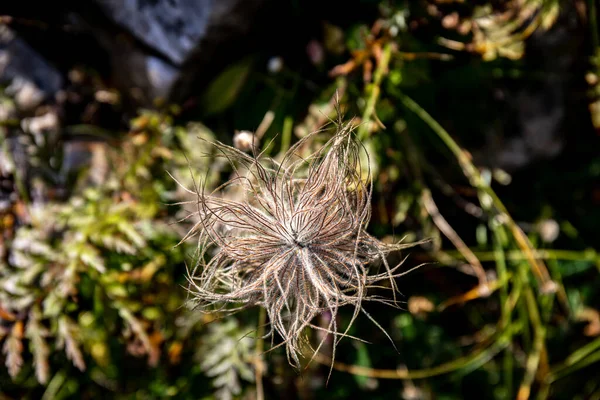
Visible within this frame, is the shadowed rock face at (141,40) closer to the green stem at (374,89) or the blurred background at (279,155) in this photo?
the blurred background at (279,155)

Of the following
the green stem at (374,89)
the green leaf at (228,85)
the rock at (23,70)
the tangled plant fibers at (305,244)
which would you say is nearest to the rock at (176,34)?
the green leaf at (228,85)

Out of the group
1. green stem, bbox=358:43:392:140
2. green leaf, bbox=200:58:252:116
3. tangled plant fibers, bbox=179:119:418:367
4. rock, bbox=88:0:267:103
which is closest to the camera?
tangled plant fibers, bbox=179:119:418:367

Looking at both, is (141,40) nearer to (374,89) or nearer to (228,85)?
(228,85)

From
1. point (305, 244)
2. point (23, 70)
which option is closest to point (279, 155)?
point (305, 244)

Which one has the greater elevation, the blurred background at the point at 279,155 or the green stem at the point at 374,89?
the green stem at the point at 374,89

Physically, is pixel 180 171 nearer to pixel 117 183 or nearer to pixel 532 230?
pixel 117 183

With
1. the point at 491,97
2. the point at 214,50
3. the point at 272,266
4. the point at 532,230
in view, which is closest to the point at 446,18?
the point at 491,97

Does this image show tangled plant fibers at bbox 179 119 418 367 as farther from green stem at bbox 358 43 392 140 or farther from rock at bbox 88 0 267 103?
rock at bbox 88 0 267 103

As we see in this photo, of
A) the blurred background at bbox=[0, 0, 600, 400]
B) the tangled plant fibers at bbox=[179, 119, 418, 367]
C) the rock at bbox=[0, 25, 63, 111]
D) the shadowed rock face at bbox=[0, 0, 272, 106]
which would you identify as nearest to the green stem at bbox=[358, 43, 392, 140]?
the blurred background at bbox=[0, 0, 600, 400]
